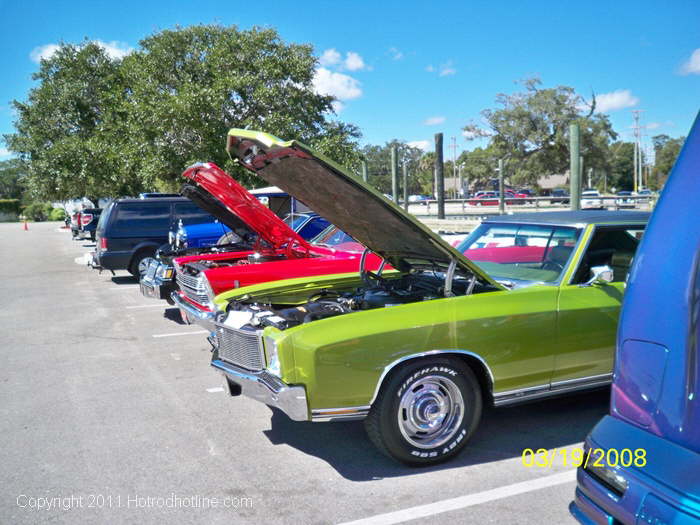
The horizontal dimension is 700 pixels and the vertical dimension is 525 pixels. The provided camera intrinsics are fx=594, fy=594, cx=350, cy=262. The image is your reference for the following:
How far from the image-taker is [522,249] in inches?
211

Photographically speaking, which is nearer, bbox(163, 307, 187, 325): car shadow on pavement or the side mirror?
the side mirror

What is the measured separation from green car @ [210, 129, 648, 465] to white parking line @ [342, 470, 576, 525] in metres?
0.45

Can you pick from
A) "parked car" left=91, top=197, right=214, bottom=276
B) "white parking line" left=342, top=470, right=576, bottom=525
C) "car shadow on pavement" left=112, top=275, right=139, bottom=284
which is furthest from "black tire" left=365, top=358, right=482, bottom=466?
"car shadow on pavement" left=112, top=275, right=139, bottom=284

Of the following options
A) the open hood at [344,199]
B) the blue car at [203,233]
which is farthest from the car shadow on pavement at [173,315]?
the open hood at [344,199]

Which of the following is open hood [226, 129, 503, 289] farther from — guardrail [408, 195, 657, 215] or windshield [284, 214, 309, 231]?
guardrail [408, 195, 657, 215]

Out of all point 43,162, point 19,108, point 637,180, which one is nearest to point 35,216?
point 19,108

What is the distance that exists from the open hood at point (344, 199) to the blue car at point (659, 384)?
1930 mm

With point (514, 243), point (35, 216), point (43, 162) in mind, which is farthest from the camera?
point (35, 216)

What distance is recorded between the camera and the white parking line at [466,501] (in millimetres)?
3334

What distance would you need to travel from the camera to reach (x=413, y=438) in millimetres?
3908

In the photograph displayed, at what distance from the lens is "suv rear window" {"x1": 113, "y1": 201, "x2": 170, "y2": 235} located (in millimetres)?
12609

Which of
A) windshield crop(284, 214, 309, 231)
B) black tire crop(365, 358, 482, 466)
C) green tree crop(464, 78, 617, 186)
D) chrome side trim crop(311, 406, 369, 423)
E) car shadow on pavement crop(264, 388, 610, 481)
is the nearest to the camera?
chrome side trim crop(311, 406, 369, 423)

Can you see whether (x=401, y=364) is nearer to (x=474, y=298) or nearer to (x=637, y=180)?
(x=474, y=298)

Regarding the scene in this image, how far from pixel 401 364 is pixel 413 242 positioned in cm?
113
